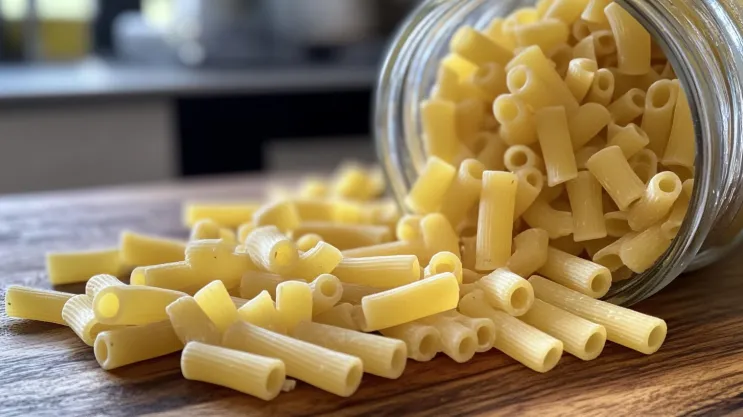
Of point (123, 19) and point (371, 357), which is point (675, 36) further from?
point (123, 19)

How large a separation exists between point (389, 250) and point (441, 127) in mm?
158

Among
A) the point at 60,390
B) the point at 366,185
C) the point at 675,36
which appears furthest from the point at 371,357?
the point at 366,185

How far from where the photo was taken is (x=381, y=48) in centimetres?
265

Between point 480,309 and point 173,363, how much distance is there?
0.87 ft

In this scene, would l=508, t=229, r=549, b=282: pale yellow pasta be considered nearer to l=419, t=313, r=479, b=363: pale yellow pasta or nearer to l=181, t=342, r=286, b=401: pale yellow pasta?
l=419, t=313, r=479, b=363: pale yellow pasta

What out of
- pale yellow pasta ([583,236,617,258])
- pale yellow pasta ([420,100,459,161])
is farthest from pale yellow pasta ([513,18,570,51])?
pale yellow pasta ([583,236,617,258])

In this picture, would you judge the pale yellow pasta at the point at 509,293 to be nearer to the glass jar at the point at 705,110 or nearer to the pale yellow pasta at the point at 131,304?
the glass jar at the point at 705,110

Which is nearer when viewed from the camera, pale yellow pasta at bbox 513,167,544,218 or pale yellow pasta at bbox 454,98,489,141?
pale yellow pasta at bbox 513,167,544,218

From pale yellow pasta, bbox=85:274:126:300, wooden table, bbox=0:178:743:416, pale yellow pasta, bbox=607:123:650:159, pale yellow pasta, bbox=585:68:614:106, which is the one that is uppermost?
pale yellow pasta, bbox=585:68:614:106

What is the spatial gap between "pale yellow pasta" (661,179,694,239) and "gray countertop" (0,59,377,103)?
149cm

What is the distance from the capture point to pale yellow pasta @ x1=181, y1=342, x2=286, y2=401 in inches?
23.5

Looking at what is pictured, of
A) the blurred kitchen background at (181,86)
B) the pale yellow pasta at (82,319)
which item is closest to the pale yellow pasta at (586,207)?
the pale yellow pasta at (82,319)

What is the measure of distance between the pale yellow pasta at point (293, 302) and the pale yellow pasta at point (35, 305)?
227 millimetres

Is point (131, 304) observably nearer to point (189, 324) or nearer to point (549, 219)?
point (189, 324)
